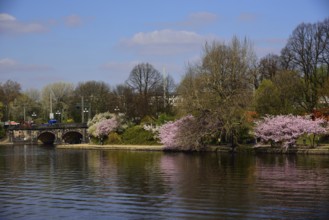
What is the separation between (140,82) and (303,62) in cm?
3698

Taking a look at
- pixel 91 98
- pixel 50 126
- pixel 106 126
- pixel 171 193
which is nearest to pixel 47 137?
pixel 50 126

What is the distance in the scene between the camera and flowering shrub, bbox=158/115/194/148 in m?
51.0

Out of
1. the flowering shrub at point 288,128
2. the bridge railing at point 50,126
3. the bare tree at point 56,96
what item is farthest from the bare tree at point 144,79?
the flowering shrub at point 288,128

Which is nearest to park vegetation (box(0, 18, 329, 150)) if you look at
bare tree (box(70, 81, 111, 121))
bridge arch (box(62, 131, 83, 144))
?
bridge arch (box(62, 131, 83, 144))

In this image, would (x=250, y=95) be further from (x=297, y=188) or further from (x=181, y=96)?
(x=297, y=188)

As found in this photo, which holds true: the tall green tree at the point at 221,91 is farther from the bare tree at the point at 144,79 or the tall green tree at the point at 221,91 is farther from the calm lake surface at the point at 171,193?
the bare tree at the point at 144,79

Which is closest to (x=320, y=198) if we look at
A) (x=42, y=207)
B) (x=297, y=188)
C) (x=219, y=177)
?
(x=297, y=188)

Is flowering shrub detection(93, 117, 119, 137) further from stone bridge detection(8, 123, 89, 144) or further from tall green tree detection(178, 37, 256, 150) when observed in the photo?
tall green tree detection(178, 37, 256, 150)

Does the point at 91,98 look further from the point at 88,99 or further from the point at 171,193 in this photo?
the point at 171,193

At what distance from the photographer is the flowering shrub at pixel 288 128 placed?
46250 millimetres

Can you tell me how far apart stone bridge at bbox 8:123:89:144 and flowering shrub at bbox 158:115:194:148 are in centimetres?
2834

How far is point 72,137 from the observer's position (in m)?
89.8

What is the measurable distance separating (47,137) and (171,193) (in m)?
76.5

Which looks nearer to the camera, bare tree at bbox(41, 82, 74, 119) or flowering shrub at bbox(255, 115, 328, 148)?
flowering shrub at bbox(255, 115, 328, 148)
